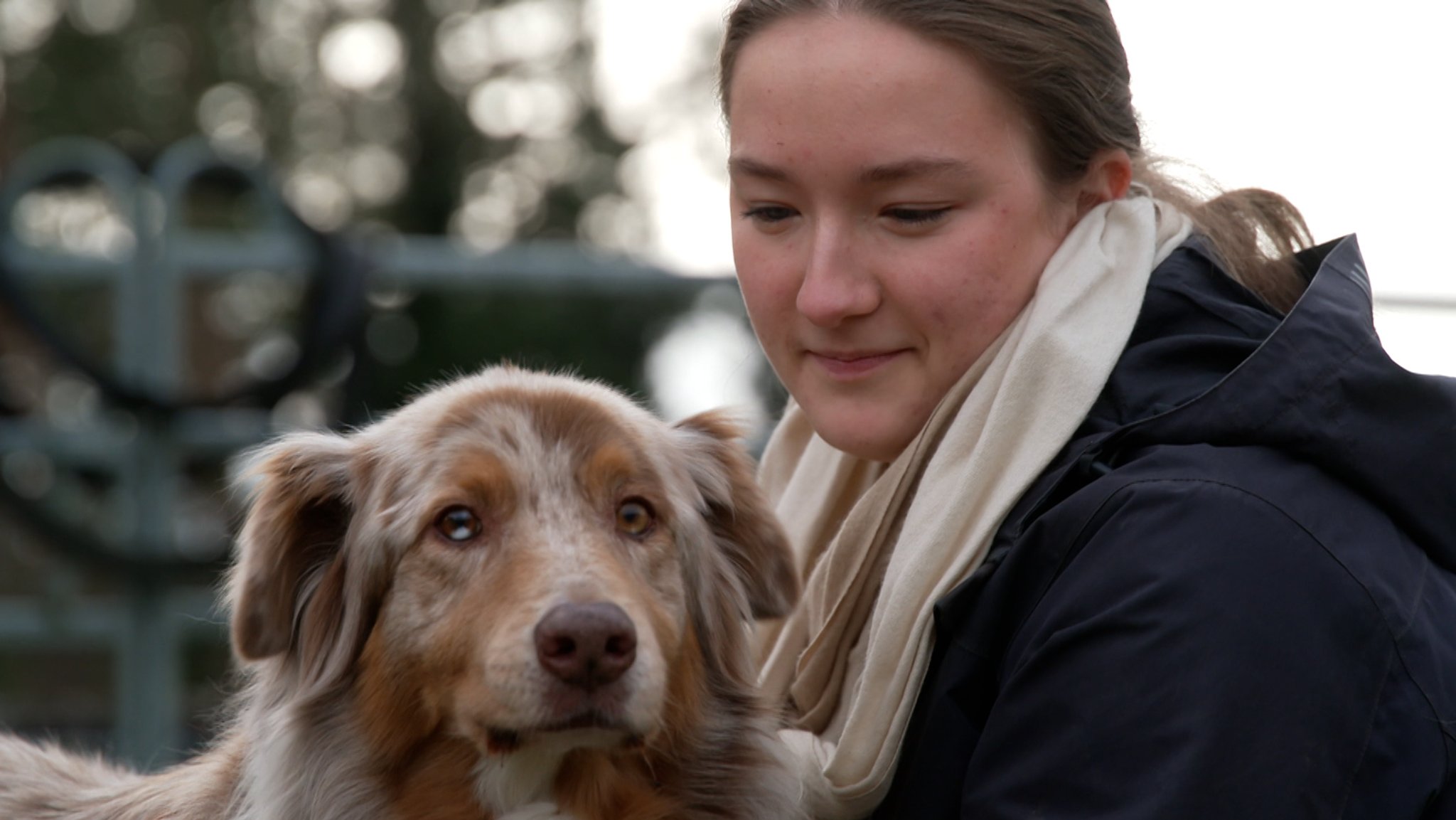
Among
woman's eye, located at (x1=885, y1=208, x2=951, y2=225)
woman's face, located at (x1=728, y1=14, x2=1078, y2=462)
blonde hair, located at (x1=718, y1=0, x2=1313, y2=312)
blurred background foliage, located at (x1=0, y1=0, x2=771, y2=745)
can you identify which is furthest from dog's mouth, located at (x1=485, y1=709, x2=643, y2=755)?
blurred background foliage, located at (x1=0, y1=0, x2=771, y2=745)

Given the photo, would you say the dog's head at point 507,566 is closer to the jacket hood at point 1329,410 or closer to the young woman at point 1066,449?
the young woman at point 1066,449

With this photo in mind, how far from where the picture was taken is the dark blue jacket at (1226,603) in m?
2.14

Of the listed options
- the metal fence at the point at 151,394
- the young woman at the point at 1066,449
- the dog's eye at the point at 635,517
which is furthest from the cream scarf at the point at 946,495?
the metal fence at the point at 151,394

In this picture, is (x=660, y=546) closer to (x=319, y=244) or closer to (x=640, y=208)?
(x=319, y=244)

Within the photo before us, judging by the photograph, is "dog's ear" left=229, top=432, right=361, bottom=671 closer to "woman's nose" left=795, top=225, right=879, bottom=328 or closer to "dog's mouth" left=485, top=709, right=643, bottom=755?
"dog's mouth" left=485, top=709, right=643, bottom=755

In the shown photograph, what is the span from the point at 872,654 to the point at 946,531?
0.26 metres

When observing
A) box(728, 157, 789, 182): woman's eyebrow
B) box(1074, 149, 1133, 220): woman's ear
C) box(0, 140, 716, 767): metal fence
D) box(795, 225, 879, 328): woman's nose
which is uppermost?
box(728, 157, 789, 182): woman's eyebrow

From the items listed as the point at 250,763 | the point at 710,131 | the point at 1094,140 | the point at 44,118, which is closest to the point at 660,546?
the point at 250,763

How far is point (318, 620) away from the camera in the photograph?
3008mm

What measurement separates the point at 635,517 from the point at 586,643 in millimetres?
528

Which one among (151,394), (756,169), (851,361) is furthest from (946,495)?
(151,394)

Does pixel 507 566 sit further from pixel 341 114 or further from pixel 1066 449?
pixel 341 114

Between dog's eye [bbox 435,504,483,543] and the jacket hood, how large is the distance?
1.15m

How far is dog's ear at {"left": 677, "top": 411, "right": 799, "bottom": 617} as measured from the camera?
3.24m
